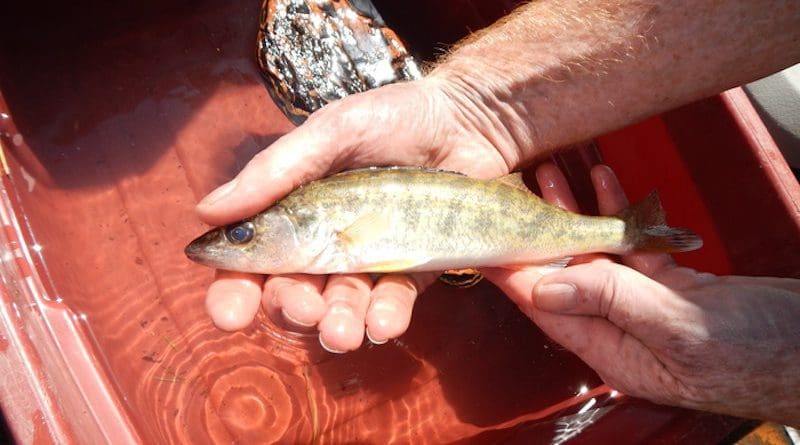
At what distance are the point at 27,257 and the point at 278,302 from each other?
4.73 ft

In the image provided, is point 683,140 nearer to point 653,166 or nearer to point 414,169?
point 653,166

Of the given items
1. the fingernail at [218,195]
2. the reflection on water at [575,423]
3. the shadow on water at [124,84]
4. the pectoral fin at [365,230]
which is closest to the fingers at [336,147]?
the fingernail at [218,195]

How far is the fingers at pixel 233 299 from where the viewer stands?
2.31 meters

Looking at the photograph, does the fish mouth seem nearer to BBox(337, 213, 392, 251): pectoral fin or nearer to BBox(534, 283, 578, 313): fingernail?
BBox(337, 213, 392, 251): pectoral fin

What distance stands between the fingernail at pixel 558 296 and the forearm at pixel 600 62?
1.14 m

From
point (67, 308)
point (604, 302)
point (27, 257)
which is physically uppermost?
point (27, 257)

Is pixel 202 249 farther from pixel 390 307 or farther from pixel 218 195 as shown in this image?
pixel 390 307

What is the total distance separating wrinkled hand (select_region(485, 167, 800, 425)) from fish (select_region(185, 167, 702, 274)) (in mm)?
321

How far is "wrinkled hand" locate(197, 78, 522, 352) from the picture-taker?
2332 mm

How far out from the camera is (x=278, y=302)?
2404 mm

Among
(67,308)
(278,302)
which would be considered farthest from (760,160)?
(67,308)

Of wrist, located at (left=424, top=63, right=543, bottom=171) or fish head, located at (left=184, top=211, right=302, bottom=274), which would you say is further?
wrist, located at (left=424, top=63, right=543, bottom=171)

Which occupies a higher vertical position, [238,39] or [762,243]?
[238,39]

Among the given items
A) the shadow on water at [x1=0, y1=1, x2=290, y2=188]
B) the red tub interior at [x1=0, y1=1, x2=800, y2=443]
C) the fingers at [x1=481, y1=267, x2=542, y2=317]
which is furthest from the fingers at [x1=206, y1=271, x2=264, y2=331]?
the shadow on water at [x1=0, y1=1, x2=290, y2=188]
